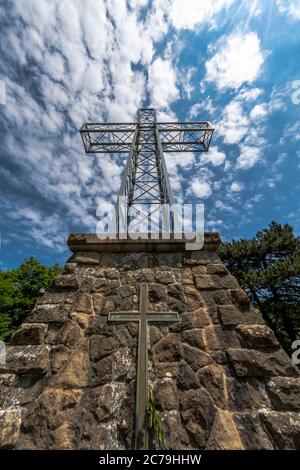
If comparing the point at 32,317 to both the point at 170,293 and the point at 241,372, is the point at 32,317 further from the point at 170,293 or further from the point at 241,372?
the point at 241,372

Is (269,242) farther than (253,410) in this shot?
Yes

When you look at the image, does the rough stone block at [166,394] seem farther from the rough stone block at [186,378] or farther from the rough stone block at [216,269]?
the rough stone block at [216,269]

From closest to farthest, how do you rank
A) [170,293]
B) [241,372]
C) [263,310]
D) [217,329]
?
[241,372]
[217,329]
[170,293]
[263,310]

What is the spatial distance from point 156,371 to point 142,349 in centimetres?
20

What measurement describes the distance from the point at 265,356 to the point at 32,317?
84.6 inches

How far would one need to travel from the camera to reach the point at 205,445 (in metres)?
1.36

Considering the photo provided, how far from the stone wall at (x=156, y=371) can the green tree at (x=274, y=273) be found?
10.3 m

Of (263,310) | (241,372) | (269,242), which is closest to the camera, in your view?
(241,372)

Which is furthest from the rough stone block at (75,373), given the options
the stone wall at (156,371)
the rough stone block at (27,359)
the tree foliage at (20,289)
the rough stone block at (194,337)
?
the tree foliage at (20,289)

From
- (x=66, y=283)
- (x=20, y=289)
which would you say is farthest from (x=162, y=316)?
(x=20, y=289)

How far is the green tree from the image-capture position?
1078cm

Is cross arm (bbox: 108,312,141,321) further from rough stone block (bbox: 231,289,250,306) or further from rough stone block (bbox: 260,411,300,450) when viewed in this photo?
rough stone block (bbox: 260,411,300,450)

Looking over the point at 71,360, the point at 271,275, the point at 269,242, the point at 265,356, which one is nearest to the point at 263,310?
the point at 271,275
